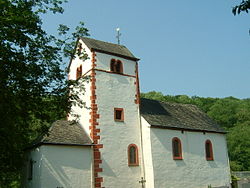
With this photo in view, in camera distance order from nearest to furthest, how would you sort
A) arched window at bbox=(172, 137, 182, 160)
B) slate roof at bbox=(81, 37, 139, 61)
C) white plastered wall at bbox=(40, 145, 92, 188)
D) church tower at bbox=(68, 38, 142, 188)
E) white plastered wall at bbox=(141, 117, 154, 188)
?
1. white plastered wall at bbox=(40, 145, 92, 188)
2. church tower at bbox=(68, 38, 142, 188)
3. white plastered wall at bbox=(141, 117, 154, 188)
4. arched window at bbox=(172, 137, 182, 160)
5. slate roof at bbox=(81, 37, 139, 61)

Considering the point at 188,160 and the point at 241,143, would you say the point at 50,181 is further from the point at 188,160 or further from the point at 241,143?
the point at 241,143

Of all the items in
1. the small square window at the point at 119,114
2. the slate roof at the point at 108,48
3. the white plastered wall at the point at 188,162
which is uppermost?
the slate roof at the point at 108,48

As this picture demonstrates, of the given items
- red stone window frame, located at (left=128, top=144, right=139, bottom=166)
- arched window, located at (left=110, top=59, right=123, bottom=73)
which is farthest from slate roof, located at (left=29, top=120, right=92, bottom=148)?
arched window, located at (left=110, top=59, right=123, bottom=73)

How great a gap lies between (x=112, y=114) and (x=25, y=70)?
35.6 ft

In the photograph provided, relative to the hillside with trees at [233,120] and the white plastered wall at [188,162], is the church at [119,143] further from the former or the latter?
the hillside with trees at [233,120]

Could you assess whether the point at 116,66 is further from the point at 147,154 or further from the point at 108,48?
the point at 147,154

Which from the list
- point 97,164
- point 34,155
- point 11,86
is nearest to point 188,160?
point 97,164

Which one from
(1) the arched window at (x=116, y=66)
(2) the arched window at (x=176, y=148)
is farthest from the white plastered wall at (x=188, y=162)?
(1) the arched window at (x=116, y=66)

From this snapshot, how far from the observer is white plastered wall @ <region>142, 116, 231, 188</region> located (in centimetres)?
2155

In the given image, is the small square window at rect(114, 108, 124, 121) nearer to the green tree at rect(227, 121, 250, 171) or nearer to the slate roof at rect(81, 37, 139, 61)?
the slate roof at rect(81, 37, 139, 61)

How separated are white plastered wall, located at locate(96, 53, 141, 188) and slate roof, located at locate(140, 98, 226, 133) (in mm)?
1578

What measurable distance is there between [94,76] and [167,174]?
9422 mm

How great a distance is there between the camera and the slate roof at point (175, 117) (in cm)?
2334

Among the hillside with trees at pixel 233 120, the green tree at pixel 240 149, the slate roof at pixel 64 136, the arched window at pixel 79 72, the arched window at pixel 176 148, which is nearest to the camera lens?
the slate roof at pixel 64 136
